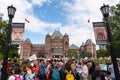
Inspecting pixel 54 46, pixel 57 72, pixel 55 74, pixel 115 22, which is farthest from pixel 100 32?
pixel 54 46

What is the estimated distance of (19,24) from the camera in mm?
11141

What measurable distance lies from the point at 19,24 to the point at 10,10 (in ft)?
2.86

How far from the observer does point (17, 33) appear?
11.1m

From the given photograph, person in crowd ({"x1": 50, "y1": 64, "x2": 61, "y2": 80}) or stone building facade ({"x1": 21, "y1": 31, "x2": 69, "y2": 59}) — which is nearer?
person in crowd ({"x1": 50, "y1": 64, "x2": 61, "y2": 80})

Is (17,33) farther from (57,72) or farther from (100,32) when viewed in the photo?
(100,32)

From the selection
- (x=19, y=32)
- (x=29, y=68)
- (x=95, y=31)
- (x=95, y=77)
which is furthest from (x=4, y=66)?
(x=95, y=31)

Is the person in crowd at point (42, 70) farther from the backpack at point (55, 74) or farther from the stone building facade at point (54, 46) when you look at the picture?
the stone building facade at point (54, 46)

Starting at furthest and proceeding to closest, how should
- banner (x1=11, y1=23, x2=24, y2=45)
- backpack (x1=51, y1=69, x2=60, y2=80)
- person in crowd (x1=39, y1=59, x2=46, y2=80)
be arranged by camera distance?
1. person in crowd (x1=39, y1=59, x2=46, y2=80)
2. backpack (x1=51, y1=69, x2=60, y2=80)
3. banner (x1=11, y1=23, x2=24, y2=45)

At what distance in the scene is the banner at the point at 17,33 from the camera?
11.1 meters

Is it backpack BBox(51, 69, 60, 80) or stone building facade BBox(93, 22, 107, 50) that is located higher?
stone building facade BBox(93, 22, 107, 50)

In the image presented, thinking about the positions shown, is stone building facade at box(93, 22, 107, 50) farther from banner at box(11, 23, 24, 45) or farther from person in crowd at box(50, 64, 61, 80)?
banner at box(11, 23, 24, 45)

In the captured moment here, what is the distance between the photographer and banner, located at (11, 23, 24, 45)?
11.1 m

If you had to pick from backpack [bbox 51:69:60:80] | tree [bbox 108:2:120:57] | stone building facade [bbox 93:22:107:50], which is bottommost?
backpack [bbox 51:69:60:80]

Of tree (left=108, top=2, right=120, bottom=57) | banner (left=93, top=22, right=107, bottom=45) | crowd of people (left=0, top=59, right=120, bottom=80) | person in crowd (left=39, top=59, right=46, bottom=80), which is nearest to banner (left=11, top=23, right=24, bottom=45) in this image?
crowd of people (left=0, top=59, right=120, bottom=80)
